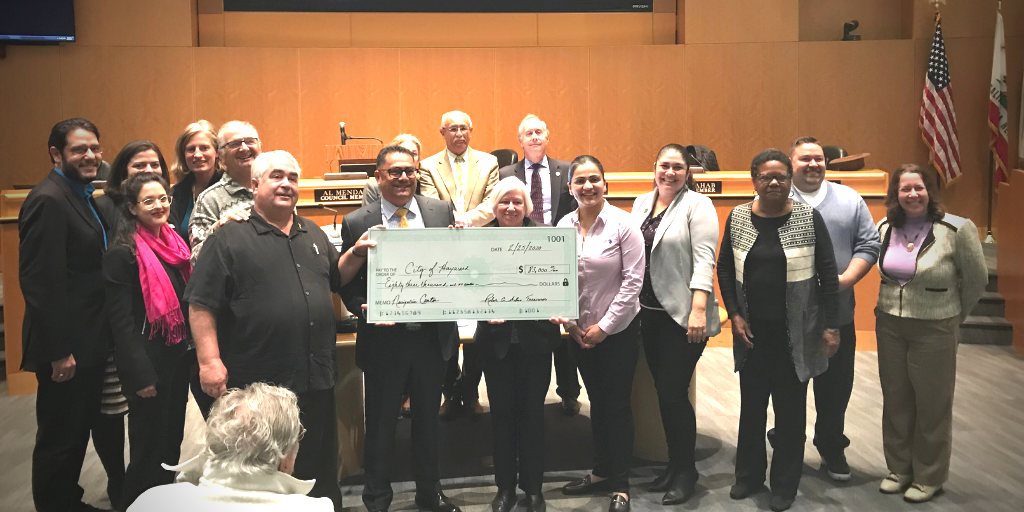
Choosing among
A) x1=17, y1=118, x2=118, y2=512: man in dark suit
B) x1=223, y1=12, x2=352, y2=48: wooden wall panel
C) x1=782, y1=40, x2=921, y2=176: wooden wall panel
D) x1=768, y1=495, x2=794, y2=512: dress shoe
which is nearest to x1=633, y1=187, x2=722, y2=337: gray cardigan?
x1=768, y1=495, x2=794, y2=512: dress shoe

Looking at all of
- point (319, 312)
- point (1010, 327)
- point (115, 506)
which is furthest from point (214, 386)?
point (1010, 327)

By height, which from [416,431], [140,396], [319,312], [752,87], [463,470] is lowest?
[463,470]

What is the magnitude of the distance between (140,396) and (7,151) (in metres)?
6.37

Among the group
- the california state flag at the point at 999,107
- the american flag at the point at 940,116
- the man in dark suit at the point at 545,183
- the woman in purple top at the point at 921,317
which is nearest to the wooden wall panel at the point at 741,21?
the american flag at the point at 940,116

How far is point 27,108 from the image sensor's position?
831cm

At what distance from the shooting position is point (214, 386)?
9.64ft

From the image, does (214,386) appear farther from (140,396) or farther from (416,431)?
(416,431)

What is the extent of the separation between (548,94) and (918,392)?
5.96 m

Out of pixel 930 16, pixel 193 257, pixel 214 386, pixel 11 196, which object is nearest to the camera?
pixel 214 386

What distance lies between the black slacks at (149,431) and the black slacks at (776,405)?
Answer: 2.37 meters

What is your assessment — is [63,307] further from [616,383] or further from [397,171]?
[616,383]

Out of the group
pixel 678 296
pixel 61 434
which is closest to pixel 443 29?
pixel 678 296

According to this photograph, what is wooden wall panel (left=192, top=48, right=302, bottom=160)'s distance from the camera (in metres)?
8.56

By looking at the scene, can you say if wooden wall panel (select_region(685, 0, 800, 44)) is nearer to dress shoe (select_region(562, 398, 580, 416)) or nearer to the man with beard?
dress shoe (select_region(562, 398, 580, 416))
